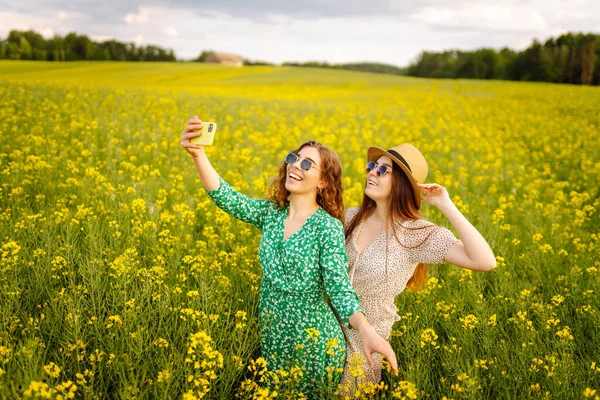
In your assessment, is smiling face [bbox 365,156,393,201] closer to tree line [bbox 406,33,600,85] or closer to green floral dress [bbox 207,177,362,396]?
green floral dress [bbox 207,177,362,396]

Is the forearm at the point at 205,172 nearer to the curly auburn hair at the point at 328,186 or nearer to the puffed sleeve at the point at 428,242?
the curly auburn hair at the point at 328,186

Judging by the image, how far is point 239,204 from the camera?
10.2 ft

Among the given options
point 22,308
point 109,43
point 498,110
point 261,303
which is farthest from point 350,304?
point 109,43

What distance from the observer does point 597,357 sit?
3.10 metres

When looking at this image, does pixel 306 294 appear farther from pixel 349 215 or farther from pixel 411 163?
pixel 411 163

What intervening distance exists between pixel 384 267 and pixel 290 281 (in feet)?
1.94

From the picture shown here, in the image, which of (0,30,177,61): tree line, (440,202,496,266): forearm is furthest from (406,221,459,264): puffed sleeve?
(0,30,177,61): tree line

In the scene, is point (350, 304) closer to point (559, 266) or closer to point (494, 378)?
point (494, 378)

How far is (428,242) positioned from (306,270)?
29.7 inches

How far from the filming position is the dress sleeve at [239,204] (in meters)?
3.08

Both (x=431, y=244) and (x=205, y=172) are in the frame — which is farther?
(x=205, y=172)

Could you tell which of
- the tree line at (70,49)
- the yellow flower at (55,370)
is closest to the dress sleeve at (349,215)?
the yellow flower at (55,370)

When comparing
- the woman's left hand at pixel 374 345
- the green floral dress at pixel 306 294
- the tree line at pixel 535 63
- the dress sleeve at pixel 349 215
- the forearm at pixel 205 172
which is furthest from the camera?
the tree line at pixel 535 63

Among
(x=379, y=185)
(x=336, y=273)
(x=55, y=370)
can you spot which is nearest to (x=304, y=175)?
(x=379, y=185)
